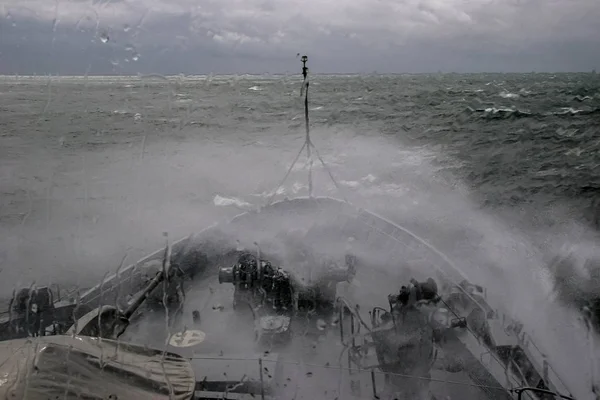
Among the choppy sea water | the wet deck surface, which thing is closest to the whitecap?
the choppy sea water

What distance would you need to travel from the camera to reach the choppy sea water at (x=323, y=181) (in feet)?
61.3

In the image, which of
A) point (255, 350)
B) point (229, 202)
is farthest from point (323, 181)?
point (255, 350)

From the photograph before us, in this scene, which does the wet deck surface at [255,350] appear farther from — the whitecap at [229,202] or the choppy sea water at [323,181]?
the whitecap at [229,202]

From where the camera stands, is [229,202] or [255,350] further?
[229,202]

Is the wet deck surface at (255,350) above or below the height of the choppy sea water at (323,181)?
above

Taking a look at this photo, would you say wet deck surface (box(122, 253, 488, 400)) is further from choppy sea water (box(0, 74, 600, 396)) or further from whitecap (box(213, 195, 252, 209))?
whitecap (box(213, 195, 252, 209))

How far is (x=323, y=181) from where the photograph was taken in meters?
26.2

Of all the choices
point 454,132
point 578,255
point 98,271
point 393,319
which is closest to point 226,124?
point 454,132

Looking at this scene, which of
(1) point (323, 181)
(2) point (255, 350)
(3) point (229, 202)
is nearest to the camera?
(2) point (255, 350)

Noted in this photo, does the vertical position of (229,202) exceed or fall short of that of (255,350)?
it falls short

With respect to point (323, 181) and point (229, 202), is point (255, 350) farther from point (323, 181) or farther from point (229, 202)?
point (323, 181)

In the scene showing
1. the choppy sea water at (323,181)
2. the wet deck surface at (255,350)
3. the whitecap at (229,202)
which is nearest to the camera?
the wet deck surface at (255,350)

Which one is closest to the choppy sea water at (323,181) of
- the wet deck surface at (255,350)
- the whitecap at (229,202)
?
the whitecap at (229,202)

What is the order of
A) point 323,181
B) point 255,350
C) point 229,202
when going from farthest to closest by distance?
point 323,181
point 229,202
point 255,350
